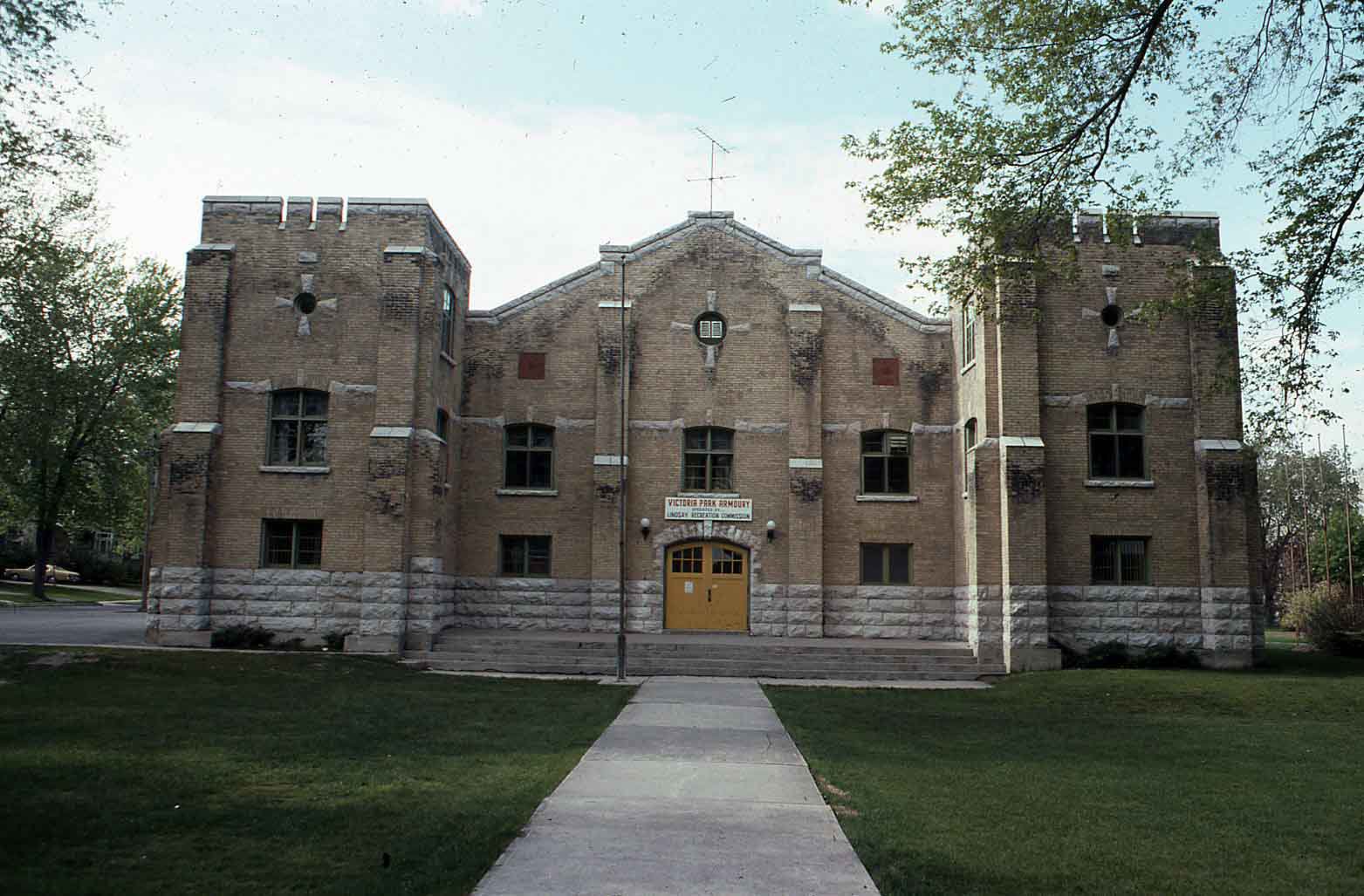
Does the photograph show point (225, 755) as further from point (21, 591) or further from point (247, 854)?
point (21, 591)

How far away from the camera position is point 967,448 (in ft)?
84.0

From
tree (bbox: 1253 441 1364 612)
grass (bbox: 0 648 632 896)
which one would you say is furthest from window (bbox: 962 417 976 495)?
tree (bbox: 1253 441 1364 612)

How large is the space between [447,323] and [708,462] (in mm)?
7152

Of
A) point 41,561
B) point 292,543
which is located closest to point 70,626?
point 292,543

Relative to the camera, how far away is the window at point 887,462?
2667cm

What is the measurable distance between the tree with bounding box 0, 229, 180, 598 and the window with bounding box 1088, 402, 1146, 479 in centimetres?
3090

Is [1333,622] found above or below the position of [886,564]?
below

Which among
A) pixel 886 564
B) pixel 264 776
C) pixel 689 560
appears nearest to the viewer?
pixel 264 776

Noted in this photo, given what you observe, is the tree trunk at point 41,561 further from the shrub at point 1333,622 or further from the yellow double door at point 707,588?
the shrub at point 1333,622

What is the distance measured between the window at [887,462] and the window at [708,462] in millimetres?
3324

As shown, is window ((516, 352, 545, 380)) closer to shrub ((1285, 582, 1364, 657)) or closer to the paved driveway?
the paved driveway

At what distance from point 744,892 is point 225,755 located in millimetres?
6555

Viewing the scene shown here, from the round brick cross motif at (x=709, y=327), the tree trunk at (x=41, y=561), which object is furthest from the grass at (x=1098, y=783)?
the tree trunk at (x=41, y=561)

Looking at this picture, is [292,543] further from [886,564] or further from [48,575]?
[48,575]
